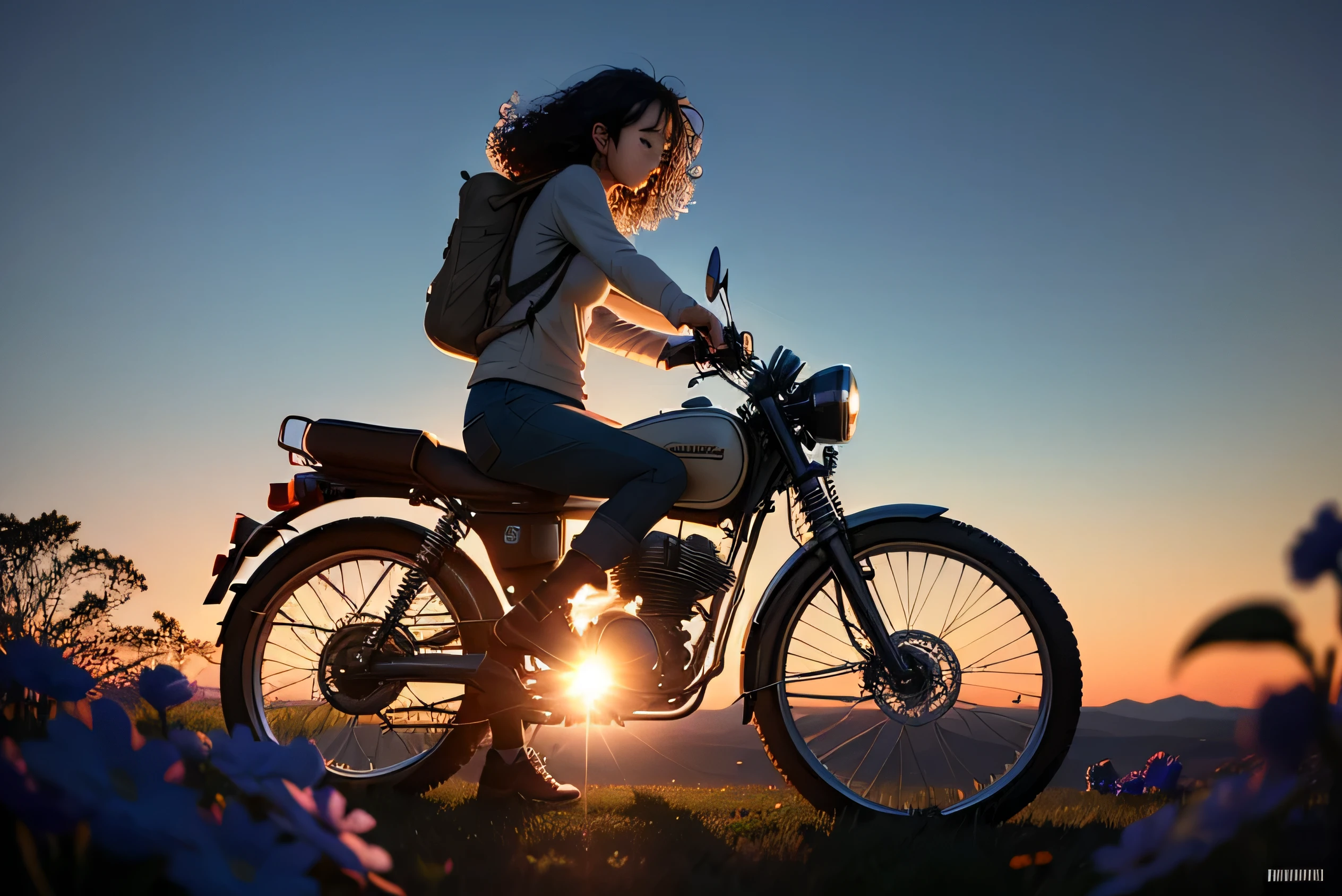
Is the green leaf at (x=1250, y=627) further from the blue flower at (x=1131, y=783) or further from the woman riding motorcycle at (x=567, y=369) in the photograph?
the blue flower at (x=1131, y=783)

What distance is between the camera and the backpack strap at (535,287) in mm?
3145

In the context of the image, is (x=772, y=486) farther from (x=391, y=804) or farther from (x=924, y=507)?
(x=391, y=804)

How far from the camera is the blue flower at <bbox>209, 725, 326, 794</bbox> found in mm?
840

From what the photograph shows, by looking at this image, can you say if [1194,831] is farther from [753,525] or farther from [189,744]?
[753,525]

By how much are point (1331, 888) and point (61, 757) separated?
1035 mm

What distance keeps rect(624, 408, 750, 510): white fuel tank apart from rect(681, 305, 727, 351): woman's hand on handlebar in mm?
307

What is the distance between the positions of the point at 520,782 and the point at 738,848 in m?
1.21

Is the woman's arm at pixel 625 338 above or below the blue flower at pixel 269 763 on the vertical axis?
above

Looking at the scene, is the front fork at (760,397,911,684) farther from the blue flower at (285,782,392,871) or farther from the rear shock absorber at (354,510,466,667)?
the blue flower at (285,782,392,871)

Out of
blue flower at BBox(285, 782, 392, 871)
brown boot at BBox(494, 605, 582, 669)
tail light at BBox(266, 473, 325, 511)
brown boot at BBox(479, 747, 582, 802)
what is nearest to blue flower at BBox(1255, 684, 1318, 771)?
blue flower at BBox(285, 782, 392, 871)

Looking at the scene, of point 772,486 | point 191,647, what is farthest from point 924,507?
point 191,647

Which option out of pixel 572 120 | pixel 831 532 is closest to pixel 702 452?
pixel 831 532

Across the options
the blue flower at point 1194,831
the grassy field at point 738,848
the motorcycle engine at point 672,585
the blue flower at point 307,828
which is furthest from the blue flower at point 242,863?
the motorcycle engine at point 672,585

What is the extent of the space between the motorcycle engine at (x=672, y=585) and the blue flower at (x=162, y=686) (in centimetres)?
182
